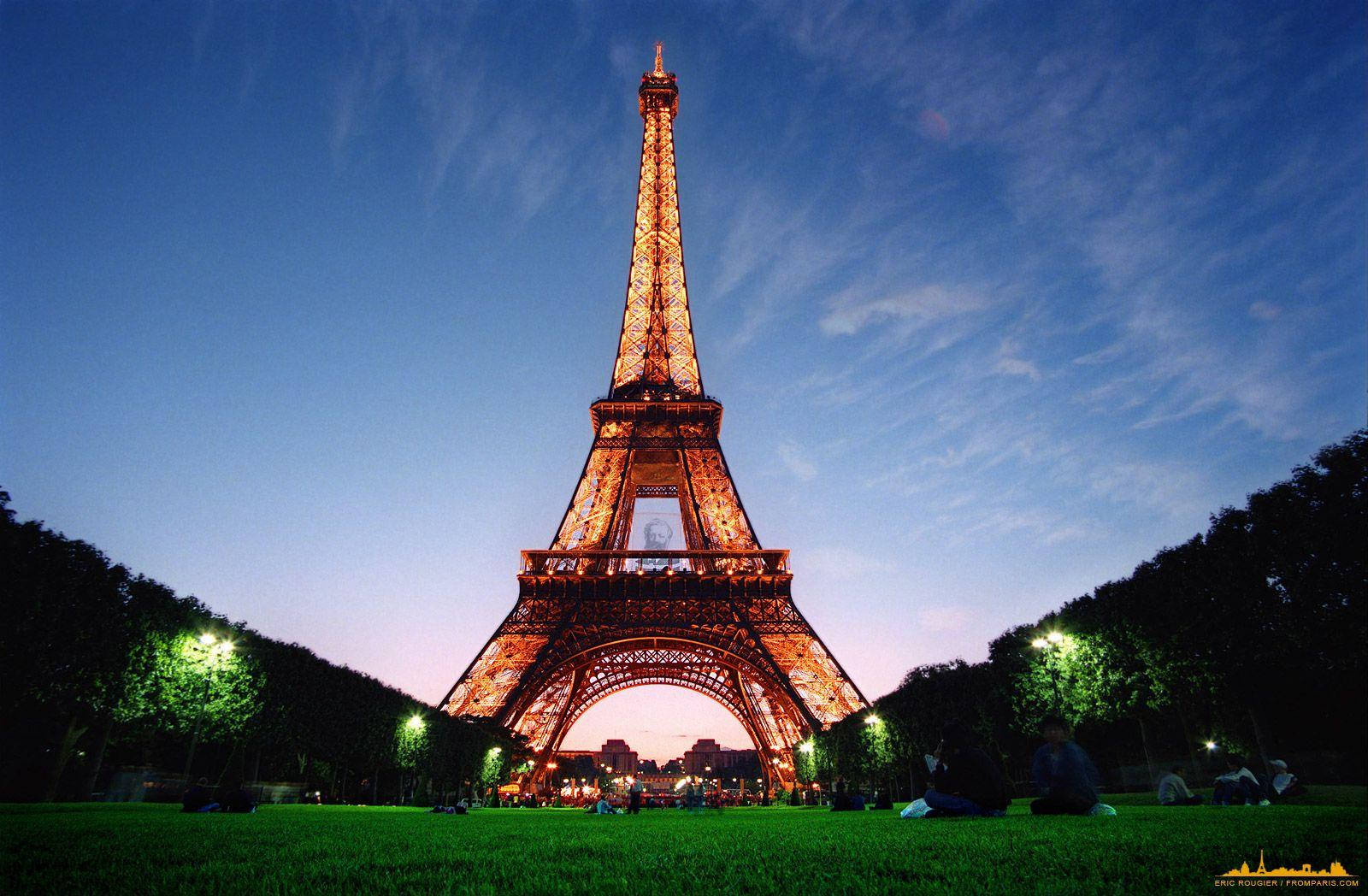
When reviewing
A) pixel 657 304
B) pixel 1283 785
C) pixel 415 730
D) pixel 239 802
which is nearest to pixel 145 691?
pixel 239 802

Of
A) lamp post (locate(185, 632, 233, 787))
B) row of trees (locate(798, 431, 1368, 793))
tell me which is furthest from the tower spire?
lamp post (locate(185, 632, 233, 787))

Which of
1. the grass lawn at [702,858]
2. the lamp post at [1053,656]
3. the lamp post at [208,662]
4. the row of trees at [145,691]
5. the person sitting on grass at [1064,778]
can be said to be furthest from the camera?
the lamp post at [1053,656]

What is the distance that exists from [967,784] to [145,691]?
2409 cm

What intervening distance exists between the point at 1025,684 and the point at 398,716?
27.3 metres

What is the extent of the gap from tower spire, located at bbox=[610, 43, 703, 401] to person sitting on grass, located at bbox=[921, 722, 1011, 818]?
41743 millimetres

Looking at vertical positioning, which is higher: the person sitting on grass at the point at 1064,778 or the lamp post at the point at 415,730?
the lamp post at the point at 415,730

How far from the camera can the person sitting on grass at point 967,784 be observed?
981 cm

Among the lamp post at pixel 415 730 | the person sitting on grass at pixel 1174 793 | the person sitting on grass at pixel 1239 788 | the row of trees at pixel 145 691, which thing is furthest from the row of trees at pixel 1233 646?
the row of trees at pixel 145 691

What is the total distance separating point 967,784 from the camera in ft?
32.7

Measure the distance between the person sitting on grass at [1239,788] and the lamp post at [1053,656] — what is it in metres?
12.9

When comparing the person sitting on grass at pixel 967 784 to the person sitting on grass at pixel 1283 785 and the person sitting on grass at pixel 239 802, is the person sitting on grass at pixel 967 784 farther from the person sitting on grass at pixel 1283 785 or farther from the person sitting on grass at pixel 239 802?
the person sitting on grass at pixel 239 802

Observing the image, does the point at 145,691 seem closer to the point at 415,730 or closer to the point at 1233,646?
the point at 415,730

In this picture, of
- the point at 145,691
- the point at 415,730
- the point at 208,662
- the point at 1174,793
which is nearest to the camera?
the point at 1174,793

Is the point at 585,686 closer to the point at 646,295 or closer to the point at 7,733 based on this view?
the point at 646,295
